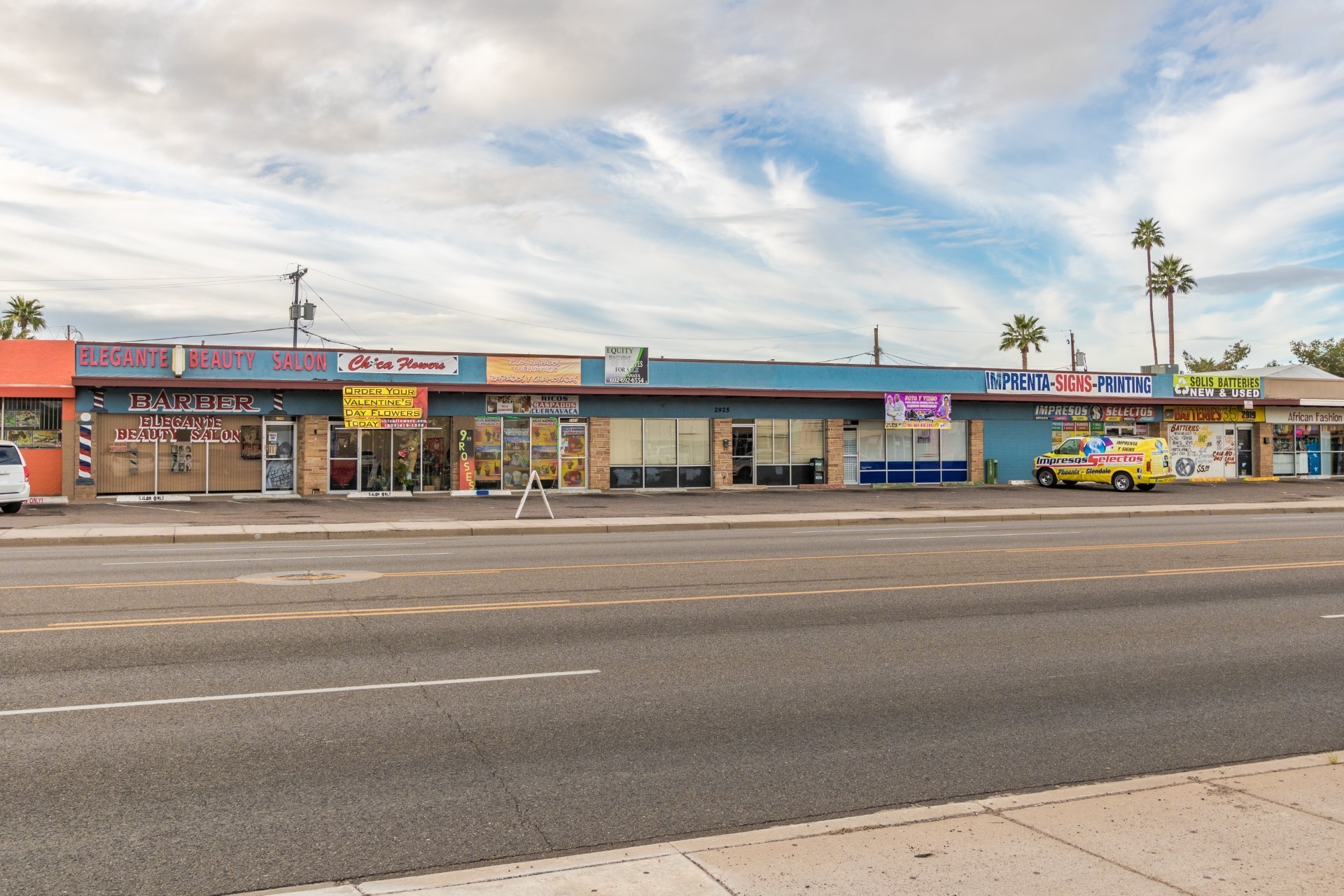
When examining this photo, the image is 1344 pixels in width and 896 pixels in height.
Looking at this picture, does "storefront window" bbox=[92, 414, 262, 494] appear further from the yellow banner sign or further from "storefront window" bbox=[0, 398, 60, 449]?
the yellow banner sign

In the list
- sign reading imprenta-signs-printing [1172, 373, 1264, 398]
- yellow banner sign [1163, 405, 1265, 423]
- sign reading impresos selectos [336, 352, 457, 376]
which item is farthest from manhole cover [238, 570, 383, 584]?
sign reading imprenta-signs-printing [1172, 373, 1264, 398]

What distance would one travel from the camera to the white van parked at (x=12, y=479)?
24781mm

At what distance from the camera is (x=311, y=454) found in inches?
1259

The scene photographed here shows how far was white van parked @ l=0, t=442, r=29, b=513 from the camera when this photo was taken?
24.8 metres

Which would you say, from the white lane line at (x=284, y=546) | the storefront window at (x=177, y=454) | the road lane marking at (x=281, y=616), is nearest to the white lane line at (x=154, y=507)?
the storefront window at (x=177, y=454)

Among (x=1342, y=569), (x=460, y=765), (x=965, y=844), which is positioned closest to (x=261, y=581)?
(x=460, y=765)

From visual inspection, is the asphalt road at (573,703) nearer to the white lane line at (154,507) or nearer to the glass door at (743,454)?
the white lane line at (154,507)

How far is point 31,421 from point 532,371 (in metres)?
14.4

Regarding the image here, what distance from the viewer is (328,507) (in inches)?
1085

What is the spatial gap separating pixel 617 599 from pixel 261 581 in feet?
15.1

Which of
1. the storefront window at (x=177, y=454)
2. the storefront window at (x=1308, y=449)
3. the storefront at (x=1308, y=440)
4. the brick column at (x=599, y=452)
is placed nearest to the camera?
the storefront window at (x=177, y=454)

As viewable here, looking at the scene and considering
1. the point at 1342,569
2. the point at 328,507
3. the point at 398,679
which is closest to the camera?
the point at 398,679

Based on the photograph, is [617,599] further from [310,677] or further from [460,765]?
[460,765]

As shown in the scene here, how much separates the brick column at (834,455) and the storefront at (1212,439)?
15518 mm
